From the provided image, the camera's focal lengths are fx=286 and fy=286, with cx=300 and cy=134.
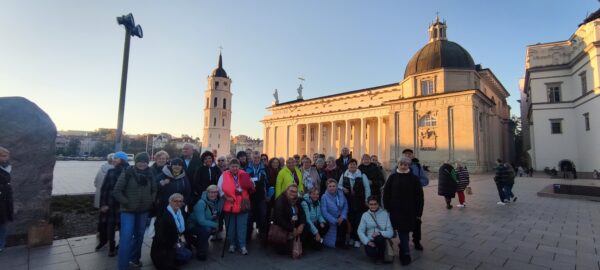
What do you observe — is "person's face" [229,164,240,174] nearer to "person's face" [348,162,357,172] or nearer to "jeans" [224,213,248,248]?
"jeans" [224,213,248,248]

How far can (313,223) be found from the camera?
227 inches

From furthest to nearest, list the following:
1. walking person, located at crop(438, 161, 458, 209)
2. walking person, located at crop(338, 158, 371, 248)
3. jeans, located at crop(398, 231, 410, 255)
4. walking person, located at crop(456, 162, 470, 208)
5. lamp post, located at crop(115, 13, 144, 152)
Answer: walking person, located at crop(456, 162, 470, 208), walking person, located at crop(438, 161, 458, 209), lamp post, located at crop(115, 13, 144, 152), walking person, located at crop(338, 158, 371, 248), jeans, located at crop(398, 231, 410, 255)

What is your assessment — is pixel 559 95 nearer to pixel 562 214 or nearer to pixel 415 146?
pixel 415 146

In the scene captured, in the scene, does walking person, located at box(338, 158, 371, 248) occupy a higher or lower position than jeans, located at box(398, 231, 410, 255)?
higher

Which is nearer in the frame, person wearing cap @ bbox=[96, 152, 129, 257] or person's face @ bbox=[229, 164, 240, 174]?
person wearing cap @ bbox=[96, 152, 129, 257]

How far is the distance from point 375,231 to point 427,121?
35638 mm

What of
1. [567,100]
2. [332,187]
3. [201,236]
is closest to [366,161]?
[332,187]

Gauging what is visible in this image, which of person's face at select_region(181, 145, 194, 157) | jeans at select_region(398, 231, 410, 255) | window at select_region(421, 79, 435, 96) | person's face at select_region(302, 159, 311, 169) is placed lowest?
jeans at select_region(398, 231, 410, 255)

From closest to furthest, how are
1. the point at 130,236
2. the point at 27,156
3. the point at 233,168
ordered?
the point at 130,236 < the point at 233,168 < the point at 27,156

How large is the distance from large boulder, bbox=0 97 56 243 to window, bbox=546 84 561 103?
42629 millimetres

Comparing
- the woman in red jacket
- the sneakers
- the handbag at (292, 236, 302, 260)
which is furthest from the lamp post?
the handbag at (292, 236, 302, 260)

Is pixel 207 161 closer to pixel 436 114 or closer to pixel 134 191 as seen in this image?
pixel 134 191

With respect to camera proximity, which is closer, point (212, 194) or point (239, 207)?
point (212, 194)

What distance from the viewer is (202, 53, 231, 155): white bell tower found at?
246 feet
